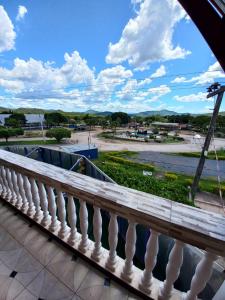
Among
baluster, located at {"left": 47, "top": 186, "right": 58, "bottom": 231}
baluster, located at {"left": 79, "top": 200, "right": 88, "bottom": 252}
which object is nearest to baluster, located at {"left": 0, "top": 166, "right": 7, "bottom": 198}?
baluster, located at {"left": 47, "top": 186, "right": 58, "bottom": 231}

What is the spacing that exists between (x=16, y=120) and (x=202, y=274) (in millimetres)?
28738

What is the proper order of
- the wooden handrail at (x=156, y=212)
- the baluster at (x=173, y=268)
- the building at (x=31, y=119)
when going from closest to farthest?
1. the wooden handrail at (x=156, y=212)
2. the baluster at (x=173, y=268)
3. the building at (x=31, y=119)

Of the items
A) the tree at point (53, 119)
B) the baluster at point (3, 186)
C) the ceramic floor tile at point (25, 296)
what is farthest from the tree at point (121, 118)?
the ceramic floor tile at point (25, 296)

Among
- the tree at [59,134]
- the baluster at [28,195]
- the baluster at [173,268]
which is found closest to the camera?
the baluster at [173,268]

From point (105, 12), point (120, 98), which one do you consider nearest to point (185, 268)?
point (105, 12)

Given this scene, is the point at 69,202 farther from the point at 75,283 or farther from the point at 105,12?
the point at 105,12

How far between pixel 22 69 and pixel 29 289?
4746mm

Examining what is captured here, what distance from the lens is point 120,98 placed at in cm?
960

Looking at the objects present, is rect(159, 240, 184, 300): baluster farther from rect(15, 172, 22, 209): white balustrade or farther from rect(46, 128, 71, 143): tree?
rect(46, 128, 71, 143): tree

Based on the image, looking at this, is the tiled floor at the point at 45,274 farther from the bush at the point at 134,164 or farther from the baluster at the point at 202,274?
the bush at the point at 134,164

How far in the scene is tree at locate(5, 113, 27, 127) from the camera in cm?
2430

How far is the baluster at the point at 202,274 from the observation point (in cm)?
63

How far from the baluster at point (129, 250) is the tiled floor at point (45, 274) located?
9 centimetres

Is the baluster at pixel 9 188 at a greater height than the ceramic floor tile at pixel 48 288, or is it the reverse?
the baluster at pixel 9 188
